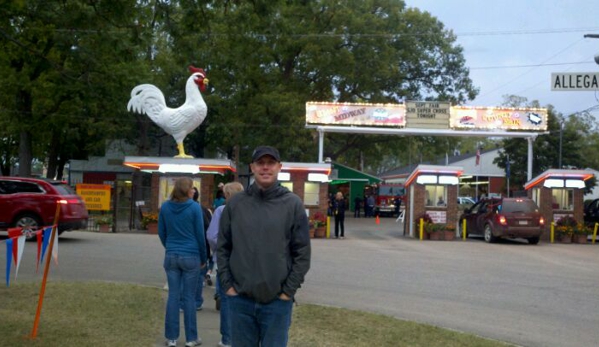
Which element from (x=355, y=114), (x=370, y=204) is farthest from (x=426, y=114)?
(x=370, y=204)

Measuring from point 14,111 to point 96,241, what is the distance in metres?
16.7

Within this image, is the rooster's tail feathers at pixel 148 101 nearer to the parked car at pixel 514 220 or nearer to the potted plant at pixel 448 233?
the potted plant at pixel 448 233

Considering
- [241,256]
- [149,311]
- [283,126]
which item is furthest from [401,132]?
[241,256]

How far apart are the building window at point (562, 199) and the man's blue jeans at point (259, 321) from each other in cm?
2650

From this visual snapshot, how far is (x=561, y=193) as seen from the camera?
29.1 metres

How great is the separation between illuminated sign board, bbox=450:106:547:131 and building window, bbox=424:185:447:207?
225 inches

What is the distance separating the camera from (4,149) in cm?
5412

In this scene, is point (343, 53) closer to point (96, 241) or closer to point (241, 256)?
point (96, 241)

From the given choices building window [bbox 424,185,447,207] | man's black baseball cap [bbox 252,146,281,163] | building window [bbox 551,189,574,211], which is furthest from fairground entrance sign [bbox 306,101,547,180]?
man's black baseball cap [bbox 252,146,281,163]

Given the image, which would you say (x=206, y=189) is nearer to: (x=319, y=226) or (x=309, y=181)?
(x=309, y=181)

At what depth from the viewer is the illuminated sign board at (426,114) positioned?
33000 mm

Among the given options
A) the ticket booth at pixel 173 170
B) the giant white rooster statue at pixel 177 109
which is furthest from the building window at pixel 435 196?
the giant white rooster statue at pixel 177 109

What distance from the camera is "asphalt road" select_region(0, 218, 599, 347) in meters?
9.95

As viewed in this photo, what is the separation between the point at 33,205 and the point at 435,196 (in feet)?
52.2
